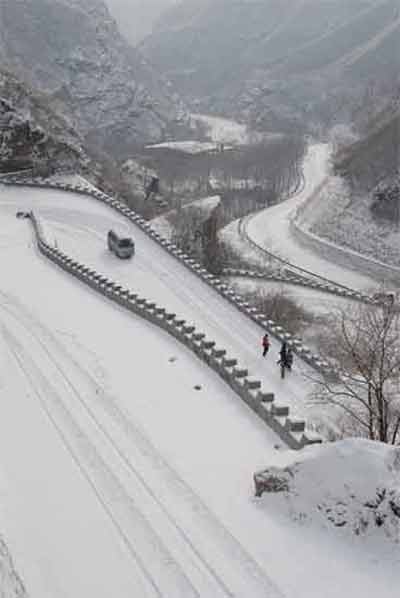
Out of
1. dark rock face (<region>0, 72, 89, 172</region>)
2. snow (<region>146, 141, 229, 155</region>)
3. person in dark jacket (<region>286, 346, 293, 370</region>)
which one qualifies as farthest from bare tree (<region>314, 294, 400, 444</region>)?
snow (<region>146, 141, 229, 155</region>)

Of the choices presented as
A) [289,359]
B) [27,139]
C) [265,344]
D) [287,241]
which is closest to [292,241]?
[287,241]

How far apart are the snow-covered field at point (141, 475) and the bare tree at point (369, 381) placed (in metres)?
1.68

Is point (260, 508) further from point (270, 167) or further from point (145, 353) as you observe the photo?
point (270, 167)

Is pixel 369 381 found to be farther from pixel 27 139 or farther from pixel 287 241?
pixel 287 241

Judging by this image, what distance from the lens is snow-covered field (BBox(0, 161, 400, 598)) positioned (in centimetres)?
1428

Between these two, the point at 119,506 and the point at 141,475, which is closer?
the point at 119,506

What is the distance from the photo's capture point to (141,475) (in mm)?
17797

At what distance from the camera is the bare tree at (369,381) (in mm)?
18891

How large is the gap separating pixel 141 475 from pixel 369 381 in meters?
6.41

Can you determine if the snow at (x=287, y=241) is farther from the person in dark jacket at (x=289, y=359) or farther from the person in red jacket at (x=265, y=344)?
the person in dark jacket at (x=289, y=359)

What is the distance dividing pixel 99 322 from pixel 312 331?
14.2m

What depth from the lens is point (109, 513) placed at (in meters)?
16.2

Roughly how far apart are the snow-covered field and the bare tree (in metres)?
1.68

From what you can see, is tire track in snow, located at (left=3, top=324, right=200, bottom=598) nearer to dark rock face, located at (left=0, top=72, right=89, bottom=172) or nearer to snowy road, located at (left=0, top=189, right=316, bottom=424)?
snowy road, located at (left=0, top=189, right=316, bottom=424)
